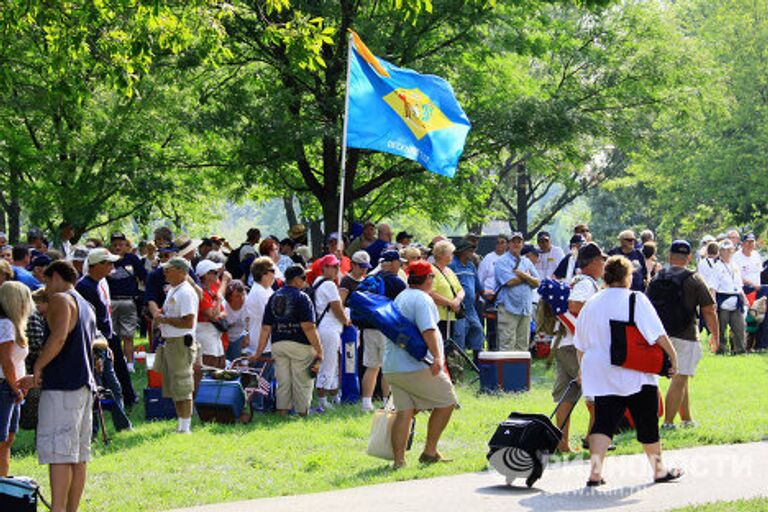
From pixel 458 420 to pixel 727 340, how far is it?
11.1 metres

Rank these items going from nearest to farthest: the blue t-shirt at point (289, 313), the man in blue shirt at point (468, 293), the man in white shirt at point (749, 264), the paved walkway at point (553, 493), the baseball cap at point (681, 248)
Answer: the paved walkway at point (553, 493), the baseball cap at point (681, 248), the blue t-shirt at point (289, 313), the man in blue shirt at point (468, 293), the man in white shirt at point (749, 264)

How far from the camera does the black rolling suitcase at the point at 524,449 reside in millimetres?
9555

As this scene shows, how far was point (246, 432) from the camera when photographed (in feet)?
42.9

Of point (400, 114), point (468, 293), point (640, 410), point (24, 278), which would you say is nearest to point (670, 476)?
point (640, 410)

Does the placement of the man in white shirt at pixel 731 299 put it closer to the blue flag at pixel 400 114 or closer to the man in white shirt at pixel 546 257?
the man in white shirt at pixel 546 257

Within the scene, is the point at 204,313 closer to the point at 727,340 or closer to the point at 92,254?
the point at 92,254

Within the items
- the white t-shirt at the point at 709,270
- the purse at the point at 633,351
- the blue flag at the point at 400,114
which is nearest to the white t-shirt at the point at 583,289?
the purse at the point at 633,351

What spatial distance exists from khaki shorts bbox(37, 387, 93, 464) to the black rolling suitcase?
125 inches

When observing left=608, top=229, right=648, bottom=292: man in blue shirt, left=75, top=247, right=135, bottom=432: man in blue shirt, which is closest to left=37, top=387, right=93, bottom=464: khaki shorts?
left=75, top=247, right=135, bottom=432: man in blue shirt

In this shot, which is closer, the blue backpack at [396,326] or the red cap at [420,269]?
the blue backpack at [396,326]

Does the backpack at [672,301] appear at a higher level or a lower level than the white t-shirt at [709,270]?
lower

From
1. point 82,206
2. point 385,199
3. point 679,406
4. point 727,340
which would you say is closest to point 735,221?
point 385,199

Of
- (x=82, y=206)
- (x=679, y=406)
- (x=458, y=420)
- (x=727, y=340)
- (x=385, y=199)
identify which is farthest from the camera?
(x=385, y=199)

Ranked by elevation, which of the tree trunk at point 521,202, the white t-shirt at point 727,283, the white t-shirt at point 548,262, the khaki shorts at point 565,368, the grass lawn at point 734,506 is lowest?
the grass lawn at point 734,506
